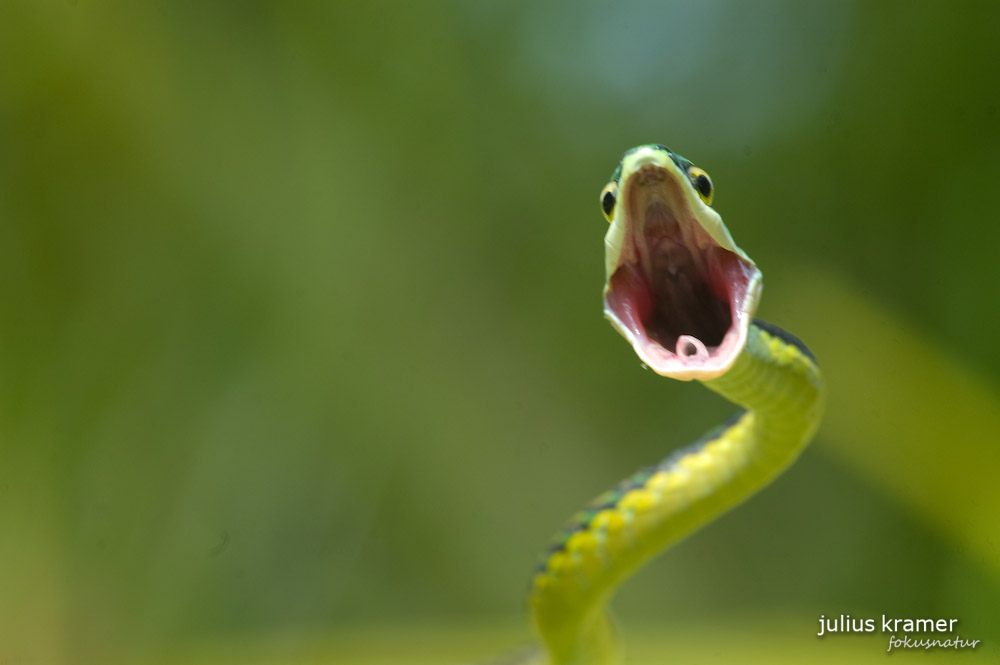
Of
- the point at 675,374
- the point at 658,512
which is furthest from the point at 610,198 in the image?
the point at 658,512

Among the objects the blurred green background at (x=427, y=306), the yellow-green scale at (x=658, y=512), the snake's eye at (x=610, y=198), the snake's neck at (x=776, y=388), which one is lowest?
the yellow-green scale at (x=658, y=512)

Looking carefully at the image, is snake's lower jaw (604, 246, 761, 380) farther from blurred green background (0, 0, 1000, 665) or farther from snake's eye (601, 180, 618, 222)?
blurred green background (0, 0, 1000, 665)

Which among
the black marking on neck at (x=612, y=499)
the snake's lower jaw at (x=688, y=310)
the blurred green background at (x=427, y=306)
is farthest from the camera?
the blurred green background at (x=427, y=306)

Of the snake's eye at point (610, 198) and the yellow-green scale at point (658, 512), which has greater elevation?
the snake's eye at point (610, 198)

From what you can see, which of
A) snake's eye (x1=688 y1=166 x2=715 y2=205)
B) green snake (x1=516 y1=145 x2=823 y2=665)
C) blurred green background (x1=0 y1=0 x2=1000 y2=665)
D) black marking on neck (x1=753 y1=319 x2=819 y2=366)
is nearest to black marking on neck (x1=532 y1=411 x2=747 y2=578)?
green snake (x1=516 y1=145 x2=823 y2=665)

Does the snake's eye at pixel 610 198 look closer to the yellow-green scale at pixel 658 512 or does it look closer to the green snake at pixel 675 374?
the green snake at pixel 675 374

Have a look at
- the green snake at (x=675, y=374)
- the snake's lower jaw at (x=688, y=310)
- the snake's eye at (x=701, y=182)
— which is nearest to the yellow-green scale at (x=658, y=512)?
the green snake at (x=675, y=374)

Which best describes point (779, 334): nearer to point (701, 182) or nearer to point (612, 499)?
point (701, 182)
